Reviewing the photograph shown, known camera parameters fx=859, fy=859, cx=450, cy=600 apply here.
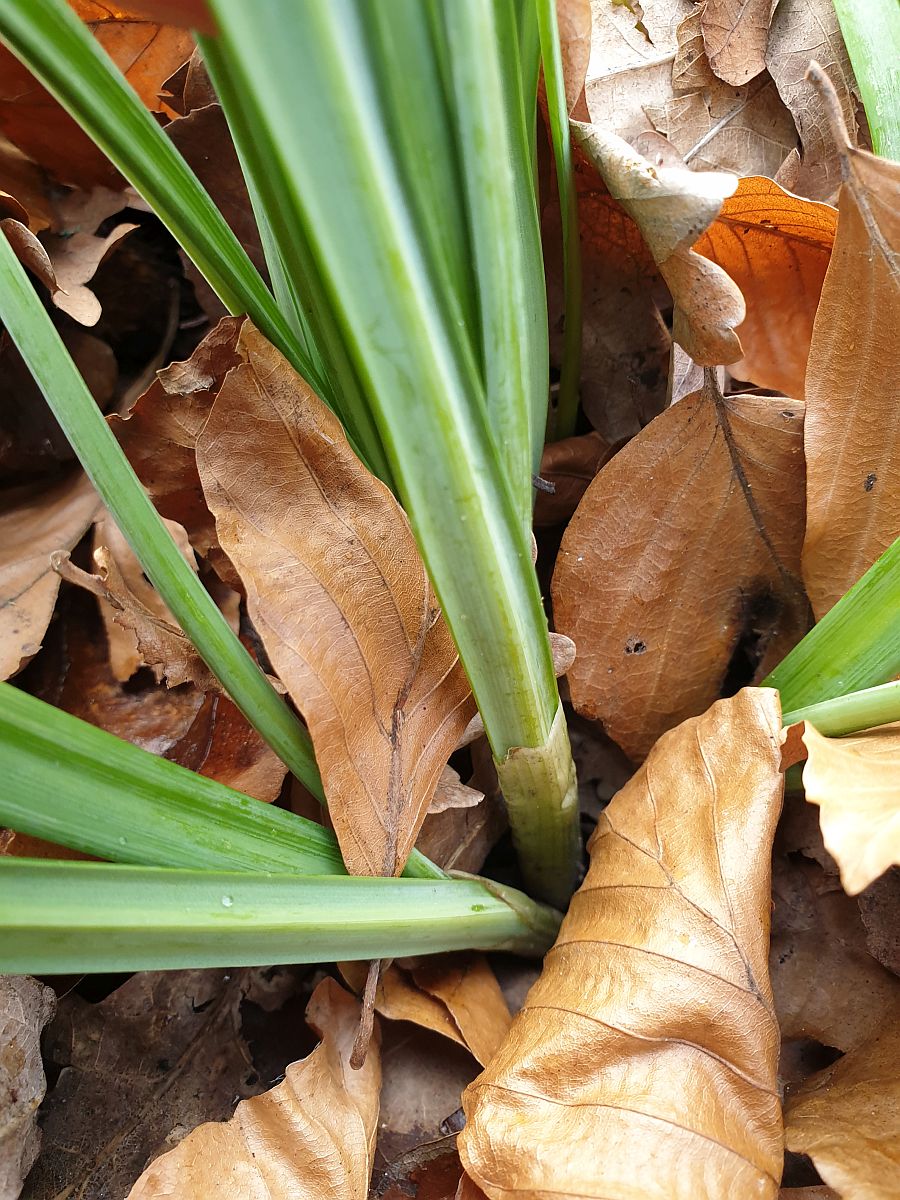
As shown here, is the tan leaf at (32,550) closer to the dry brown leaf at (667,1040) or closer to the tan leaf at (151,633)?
the tan leaf at (151,633)

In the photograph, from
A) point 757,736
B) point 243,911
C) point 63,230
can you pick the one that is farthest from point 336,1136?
point 63,230

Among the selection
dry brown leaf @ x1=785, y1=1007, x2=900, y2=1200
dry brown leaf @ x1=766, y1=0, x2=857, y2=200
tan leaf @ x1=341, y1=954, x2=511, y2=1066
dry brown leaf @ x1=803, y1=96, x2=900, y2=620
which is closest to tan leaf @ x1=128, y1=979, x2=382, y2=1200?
tan leaf @ x1=341, y1=954, x2=511, y2=1066

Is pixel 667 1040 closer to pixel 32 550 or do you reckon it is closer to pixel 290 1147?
pixel 290 1147

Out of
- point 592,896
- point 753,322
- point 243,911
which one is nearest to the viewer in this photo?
point 243,911

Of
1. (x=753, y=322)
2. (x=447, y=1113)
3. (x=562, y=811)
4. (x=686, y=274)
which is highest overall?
(x=686, y=274)

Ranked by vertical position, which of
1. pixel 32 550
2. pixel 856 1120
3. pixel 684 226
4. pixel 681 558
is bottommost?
pixel 856 1120

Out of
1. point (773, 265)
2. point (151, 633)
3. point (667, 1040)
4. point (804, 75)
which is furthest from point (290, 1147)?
point (804, 75)

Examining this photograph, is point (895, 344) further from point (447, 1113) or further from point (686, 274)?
point (447, 1113)

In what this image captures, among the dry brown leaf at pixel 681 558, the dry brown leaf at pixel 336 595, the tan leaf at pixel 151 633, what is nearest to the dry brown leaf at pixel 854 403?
the dry brown leaf at pixel 681 558
